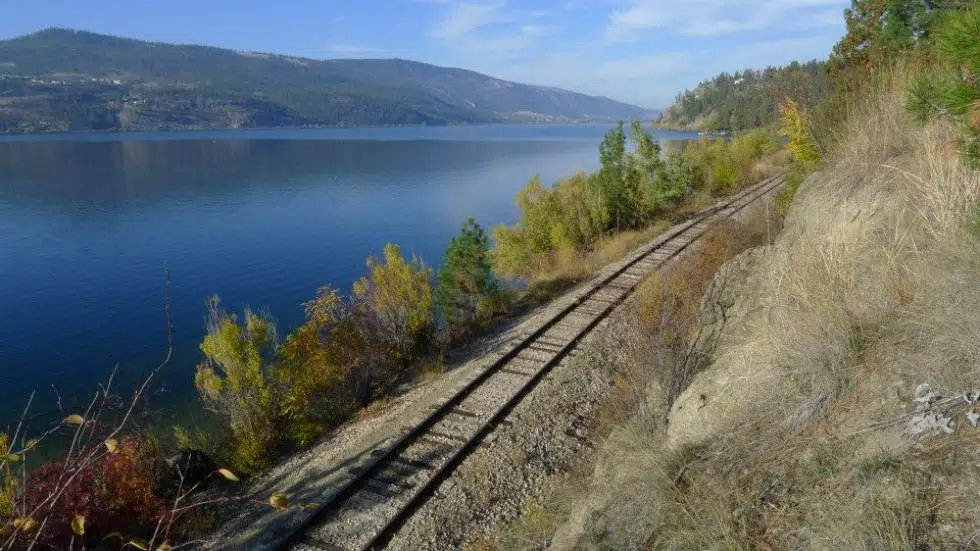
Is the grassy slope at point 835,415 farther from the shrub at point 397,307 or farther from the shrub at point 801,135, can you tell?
the shrub at point 801,135

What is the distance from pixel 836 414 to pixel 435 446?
5943mm

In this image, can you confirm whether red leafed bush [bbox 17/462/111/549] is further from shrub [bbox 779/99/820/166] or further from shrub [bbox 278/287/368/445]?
shrub [bbox 779/99/820/166]

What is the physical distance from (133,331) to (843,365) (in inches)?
1018

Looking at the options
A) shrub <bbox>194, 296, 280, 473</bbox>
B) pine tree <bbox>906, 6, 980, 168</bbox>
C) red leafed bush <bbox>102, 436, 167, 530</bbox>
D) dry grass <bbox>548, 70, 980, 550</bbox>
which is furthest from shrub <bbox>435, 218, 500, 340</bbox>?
pine tree <bbox>906, 6, 980, 168</bbox>

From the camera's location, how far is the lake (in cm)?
2231

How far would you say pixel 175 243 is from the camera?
3931cm

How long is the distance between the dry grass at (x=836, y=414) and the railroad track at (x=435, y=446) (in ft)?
8.35

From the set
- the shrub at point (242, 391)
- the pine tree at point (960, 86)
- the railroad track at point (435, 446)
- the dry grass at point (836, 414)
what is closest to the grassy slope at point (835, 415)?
the dry grass at point (836, 414)

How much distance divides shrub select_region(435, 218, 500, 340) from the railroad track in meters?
3.39

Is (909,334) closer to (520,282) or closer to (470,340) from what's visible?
(470,340)

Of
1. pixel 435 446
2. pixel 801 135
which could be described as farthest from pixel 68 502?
pixel 801 135

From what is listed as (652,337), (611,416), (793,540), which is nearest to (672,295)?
(652,337)

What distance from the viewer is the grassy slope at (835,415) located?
3902 mm

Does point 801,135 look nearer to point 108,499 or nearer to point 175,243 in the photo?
point 108,499
